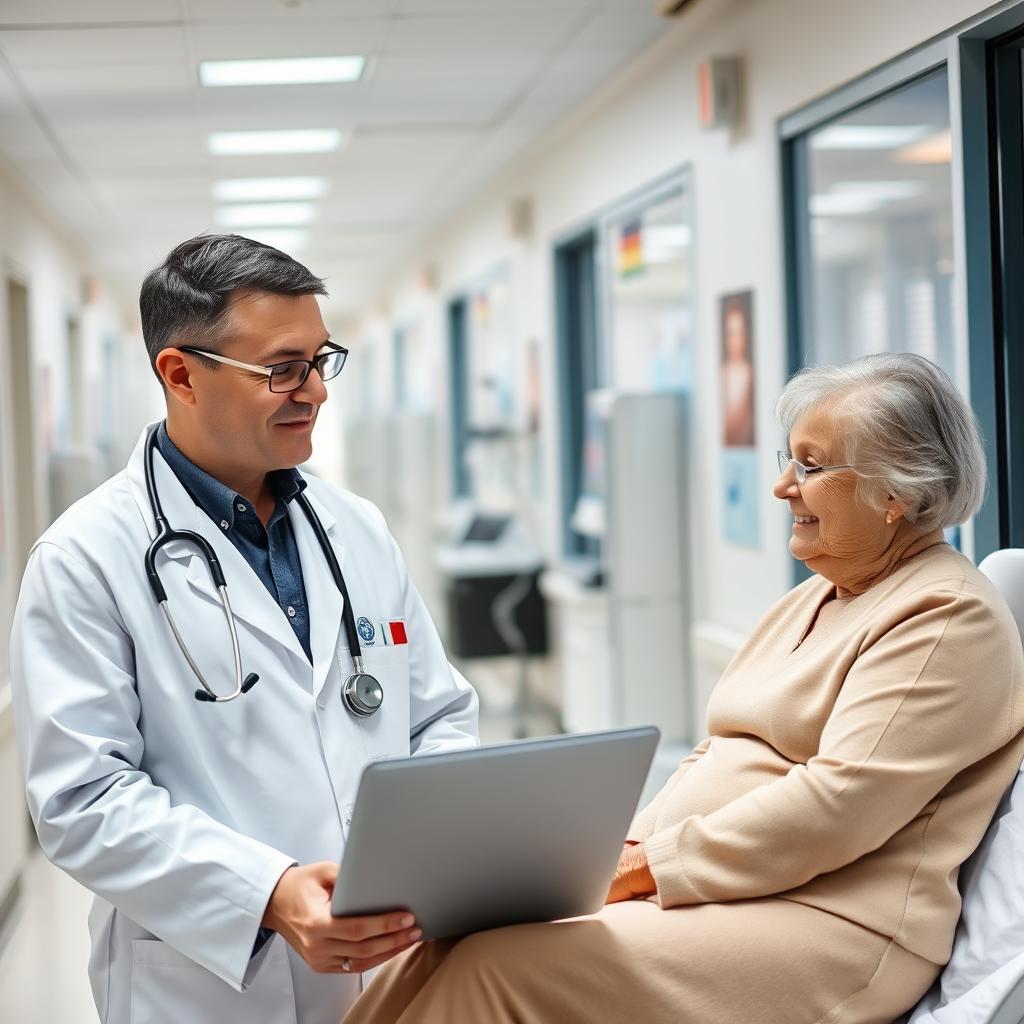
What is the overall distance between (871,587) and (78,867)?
3.90 ft

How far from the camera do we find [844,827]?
163 centimetres

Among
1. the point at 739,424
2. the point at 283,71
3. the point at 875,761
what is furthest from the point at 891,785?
the point at 283,71

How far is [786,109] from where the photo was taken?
3.73 m

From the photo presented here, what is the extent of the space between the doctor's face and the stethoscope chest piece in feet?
1.02

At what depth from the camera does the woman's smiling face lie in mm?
1868

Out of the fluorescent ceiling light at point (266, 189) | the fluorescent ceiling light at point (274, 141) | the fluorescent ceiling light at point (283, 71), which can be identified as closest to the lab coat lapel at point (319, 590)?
the fluorescent ceiling light at point (283, 71)

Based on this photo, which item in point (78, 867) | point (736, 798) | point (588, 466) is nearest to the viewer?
point (78, 867)

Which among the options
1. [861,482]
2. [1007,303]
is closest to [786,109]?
[1007,303]

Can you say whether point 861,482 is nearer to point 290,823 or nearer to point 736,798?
point 736,798

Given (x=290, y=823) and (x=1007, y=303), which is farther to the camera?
(x=1007, y=303)

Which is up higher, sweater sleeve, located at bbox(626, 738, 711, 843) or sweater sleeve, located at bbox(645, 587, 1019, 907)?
sweater sleeve, located at bbox(645, 587, 1019, 907)

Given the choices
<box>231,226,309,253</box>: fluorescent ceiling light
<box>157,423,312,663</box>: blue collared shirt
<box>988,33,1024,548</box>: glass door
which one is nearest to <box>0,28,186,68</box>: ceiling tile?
<box>988,33,1024,548</box>: glass door

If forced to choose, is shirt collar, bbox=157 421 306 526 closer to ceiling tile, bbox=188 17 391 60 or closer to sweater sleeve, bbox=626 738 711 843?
sweater sleeve, bbox=626 738 711 843

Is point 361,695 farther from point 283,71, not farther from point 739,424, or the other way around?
point 283,71
